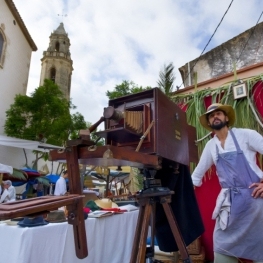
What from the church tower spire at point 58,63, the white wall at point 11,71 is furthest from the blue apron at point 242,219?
the church tower spire at point 58,63

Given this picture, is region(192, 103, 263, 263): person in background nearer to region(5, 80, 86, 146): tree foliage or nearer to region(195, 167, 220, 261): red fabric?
region(195, 167, 220, 261): red fabric

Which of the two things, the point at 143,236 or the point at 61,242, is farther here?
the point at 61,242

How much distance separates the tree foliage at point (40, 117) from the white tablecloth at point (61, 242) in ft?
32.0

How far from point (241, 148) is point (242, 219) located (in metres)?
0.56

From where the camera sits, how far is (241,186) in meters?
1.90

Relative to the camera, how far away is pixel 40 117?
1242 centimetres

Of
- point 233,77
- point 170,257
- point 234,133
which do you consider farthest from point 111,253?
point 233,77

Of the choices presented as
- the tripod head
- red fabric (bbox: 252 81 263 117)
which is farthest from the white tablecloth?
red fabric (bbox: 252 81 263 117)

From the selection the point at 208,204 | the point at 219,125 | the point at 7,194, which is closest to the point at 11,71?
the point at 7,194

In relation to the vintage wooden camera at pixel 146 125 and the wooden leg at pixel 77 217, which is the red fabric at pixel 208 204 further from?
the wooden leg at pixel 77 217

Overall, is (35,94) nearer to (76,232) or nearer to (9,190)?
(9,190)

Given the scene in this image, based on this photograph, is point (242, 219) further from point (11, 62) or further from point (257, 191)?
point (11, 62)

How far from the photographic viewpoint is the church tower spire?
2942cm

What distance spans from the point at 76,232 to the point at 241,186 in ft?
4.58
